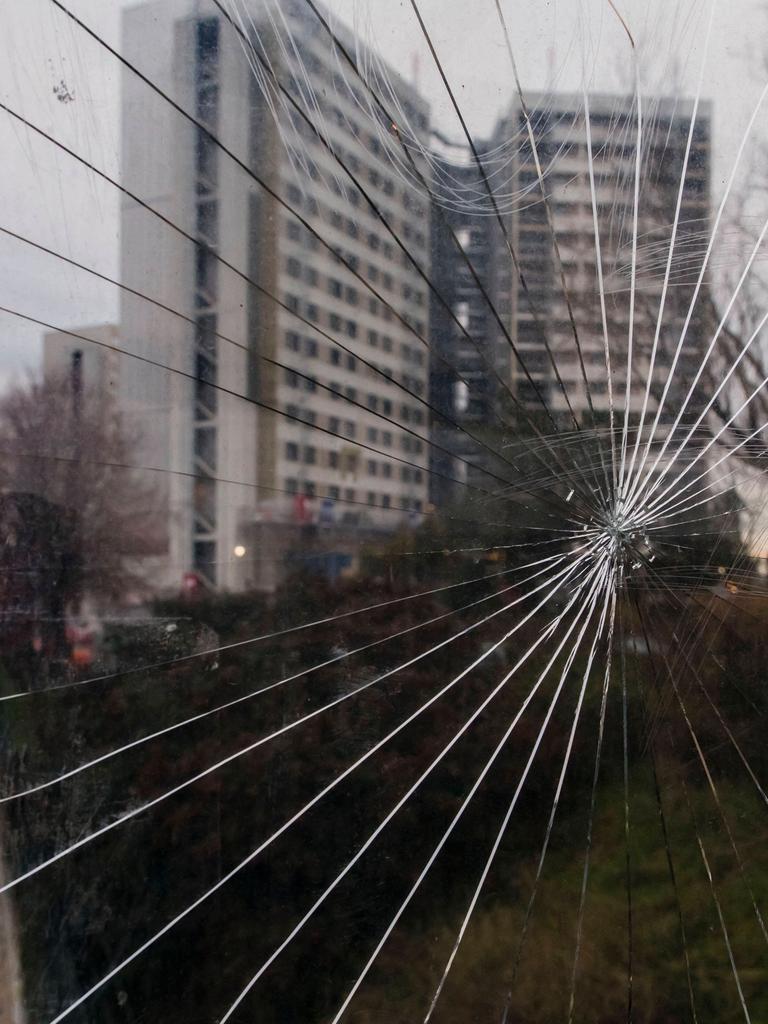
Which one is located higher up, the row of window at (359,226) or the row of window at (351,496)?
the row of window at (359,226)

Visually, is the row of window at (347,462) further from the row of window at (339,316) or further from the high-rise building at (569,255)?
the row of window at (339,316)

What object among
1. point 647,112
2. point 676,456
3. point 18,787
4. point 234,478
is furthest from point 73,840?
point 647,112

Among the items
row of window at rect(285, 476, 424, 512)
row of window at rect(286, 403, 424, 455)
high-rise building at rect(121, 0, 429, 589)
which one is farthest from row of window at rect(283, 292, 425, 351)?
row of window at rect(285, 476, 424, 512)

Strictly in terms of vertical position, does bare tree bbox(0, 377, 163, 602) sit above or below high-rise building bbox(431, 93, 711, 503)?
below

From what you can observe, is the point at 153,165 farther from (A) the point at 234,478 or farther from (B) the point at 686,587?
(B) the point at 686,587

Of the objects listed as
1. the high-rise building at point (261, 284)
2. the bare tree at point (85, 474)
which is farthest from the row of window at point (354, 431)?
the bare tree at point (85, 474)

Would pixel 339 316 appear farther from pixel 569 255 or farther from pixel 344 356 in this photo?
pixel 569 255

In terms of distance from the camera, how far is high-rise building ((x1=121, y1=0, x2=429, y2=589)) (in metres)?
1.19

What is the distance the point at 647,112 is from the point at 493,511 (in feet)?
2.64

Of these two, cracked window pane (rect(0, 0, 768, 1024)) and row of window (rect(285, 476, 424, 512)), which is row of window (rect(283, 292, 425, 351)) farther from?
row of window (rect(285, 476, 424, 512))

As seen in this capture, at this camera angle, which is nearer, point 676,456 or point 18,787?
point 18,787

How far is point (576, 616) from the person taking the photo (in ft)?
4.42

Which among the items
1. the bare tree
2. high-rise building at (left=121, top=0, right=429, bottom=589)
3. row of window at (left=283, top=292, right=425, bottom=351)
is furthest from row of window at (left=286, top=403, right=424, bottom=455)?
the bare tree

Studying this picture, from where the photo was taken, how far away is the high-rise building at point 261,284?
1.19 m
